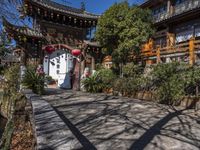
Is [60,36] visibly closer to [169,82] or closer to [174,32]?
[174,32]

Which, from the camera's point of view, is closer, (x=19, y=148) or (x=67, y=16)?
(x=19, y=148)

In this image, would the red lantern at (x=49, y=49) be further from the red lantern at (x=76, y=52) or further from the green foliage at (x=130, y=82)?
the green foliage at (x=130, y=82)

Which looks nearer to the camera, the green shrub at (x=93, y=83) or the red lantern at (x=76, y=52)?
the green shrub at (x=93, y=83)

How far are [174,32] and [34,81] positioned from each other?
1330cm

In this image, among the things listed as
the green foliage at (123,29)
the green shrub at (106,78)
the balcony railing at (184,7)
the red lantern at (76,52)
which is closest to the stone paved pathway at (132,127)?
the green shrub at (106,78)

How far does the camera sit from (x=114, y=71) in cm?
1820

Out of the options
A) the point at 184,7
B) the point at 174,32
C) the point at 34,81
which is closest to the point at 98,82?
the point at 34,81

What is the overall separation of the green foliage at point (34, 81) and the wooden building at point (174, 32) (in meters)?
6.54

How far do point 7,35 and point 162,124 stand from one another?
4.68m

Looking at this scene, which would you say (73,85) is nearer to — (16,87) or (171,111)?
(16,87)

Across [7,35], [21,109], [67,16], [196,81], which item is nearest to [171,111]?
[196,81]

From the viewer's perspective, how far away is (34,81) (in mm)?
13305

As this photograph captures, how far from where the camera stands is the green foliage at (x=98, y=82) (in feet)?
53.9

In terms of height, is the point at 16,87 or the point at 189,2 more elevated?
the point at 189,2
